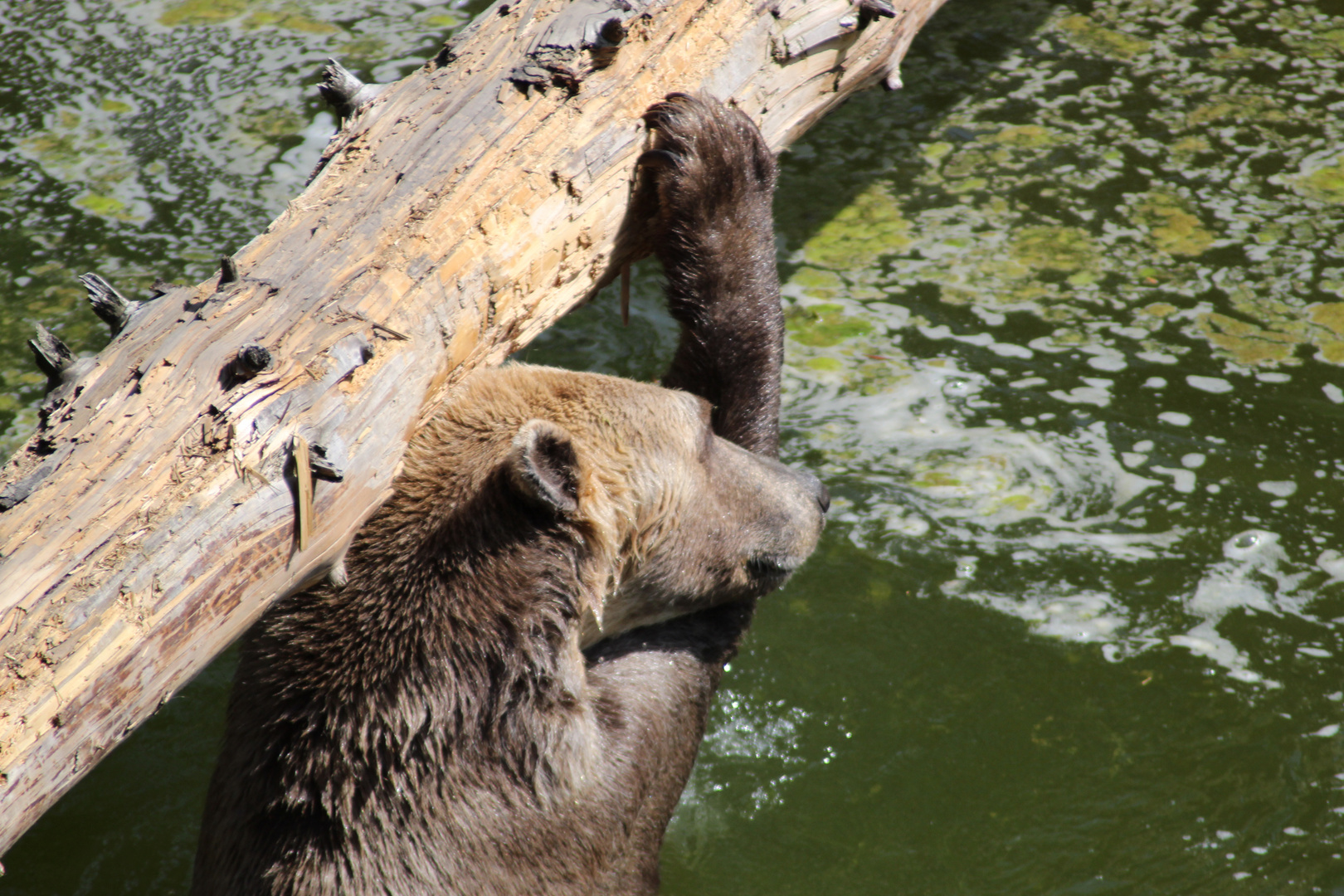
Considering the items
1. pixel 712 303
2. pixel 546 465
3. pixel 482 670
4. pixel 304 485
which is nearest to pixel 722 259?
pixel 712 303

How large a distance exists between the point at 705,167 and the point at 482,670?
1542mm

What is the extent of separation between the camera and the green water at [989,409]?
373 centimetres

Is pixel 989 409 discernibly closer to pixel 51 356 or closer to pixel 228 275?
pixel 228 275

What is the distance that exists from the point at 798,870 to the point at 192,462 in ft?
8.08

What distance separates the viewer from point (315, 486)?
7.35ft

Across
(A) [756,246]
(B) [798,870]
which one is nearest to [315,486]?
(A) [756,246]

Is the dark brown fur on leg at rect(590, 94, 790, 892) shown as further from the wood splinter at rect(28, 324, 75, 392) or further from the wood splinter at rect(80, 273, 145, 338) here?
the wood splinter at rect(28, 324, 75, 392)

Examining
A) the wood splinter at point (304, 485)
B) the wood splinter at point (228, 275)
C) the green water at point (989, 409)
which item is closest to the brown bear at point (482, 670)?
the wood splinter at point (304, 485)

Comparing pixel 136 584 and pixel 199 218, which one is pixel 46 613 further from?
pixel 199 218

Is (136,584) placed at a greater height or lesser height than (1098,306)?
greater

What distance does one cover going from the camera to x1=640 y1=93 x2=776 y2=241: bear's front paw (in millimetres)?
3115

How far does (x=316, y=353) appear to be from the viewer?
2.29 meters

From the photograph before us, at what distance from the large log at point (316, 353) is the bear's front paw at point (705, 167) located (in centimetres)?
9

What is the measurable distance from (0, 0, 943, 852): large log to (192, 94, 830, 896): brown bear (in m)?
0.21
